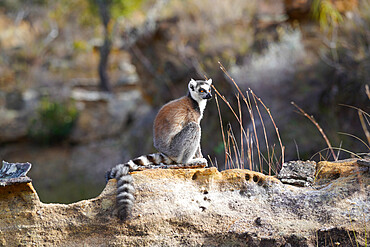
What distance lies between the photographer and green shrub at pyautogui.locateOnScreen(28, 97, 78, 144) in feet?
57.5

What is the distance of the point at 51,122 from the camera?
17875 mm

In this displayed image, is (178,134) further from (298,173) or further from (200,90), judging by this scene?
(298,173)

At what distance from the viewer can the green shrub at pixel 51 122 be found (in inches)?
690

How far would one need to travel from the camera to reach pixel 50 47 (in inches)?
872

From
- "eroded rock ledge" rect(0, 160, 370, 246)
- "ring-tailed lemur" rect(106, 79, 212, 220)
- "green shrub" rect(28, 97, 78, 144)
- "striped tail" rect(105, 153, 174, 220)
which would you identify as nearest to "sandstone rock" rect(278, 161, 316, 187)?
"eroded rock ledge" rect(0, 160, 370, 246)

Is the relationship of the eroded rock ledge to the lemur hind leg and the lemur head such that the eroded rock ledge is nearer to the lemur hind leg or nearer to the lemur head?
the lemur hind leg

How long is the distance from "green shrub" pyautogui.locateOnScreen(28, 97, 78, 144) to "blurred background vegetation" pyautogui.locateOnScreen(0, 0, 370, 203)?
5 cm

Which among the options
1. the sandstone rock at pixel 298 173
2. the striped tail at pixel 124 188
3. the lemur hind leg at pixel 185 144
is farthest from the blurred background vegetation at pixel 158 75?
the striped tail at pixel 124 188

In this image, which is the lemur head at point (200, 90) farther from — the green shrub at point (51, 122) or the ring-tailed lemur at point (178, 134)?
the green shrub at point (51, 122)

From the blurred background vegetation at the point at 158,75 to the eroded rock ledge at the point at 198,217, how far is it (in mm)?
1147

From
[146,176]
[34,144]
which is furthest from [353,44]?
[34,144]

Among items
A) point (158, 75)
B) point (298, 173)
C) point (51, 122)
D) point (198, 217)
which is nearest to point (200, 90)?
point (298, 173)

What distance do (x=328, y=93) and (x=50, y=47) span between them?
16.7 meters

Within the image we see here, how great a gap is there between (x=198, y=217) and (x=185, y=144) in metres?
1.13
